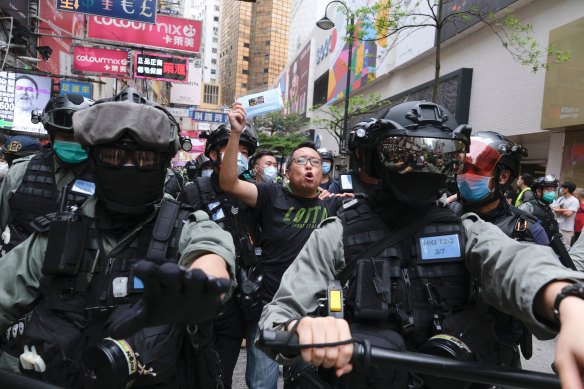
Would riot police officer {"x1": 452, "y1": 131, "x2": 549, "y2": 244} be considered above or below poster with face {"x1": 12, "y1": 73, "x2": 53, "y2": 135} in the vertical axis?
below

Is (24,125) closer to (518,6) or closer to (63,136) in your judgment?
(63,136)

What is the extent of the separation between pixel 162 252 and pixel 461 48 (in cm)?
1672

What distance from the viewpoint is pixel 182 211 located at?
2.01m

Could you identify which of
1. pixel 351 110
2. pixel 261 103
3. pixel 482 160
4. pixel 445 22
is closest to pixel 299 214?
pixel 261 103

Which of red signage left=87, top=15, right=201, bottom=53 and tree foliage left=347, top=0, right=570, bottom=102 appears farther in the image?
red signage left=87, top=15, right=201, bottom=53

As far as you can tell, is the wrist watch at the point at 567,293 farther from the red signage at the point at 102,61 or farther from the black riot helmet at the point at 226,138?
the red signage at the point at 102,61

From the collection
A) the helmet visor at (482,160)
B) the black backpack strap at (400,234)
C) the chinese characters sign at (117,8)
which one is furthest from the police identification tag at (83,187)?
the chinese characters sign at (117,8)

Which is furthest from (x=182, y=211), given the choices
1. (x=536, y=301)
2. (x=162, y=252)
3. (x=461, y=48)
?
(x=461, y=48)

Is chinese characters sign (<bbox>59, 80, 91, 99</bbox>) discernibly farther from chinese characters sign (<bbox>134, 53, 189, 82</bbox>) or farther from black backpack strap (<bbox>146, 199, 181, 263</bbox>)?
black backpack strap (<bbox>146, 199, 181, 263</bbox>)

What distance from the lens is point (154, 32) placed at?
46.3 ft

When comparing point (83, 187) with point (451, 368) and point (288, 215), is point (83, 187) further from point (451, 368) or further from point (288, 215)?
point (451, 368)

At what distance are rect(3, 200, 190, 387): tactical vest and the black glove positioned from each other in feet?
2.25

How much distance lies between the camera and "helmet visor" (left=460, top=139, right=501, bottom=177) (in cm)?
317

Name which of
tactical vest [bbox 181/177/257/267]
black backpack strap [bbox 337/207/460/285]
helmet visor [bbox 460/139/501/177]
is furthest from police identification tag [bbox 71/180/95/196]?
helmet visor [bbox 460/139/501/177]
